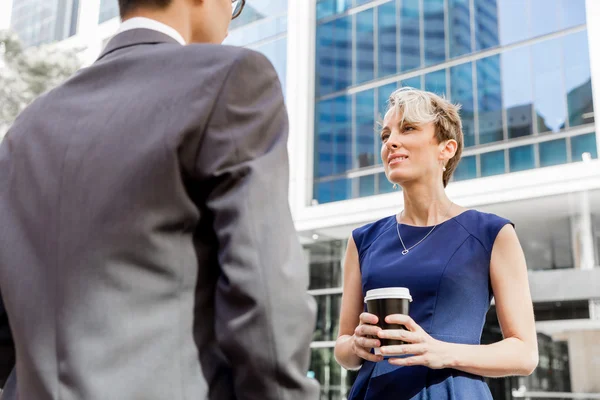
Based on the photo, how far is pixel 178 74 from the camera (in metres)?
1.13

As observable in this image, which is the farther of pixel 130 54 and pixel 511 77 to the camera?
pixel 511 77

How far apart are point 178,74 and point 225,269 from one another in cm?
36

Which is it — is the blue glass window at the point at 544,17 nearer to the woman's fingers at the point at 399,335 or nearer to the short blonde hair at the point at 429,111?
the short blonde hair at the point at 429,111

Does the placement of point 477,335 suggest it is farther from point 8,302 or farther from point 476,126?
point 476,126

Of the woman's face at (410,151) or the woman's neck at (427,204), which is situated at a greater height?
the woman's face at (410,151)

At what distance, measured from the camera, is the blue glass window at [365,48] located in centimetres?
1497

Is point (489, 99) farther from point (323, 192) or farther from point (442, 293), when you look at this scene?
point (442, 293)

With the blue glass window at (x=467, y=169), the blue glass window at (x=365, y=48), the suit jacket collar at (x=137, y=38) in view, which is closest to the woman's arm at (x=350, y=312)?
the suit jacket collar at (x=137, y=38)

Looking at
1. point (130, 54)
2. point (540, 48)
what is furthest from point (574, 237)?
point (130, 54)

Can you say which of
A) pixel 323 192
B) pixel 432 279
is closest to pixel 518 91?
pixel 323 192

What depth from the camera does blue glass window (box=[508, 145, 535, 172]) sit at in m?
12.4

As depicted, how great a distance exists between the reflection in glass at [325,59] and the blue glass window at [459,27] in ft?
10.3

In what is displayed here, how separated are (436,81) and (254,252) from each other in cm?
1348

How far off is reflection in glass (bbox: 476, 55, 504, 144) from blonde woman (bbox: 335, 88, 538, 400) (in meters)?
10.8
